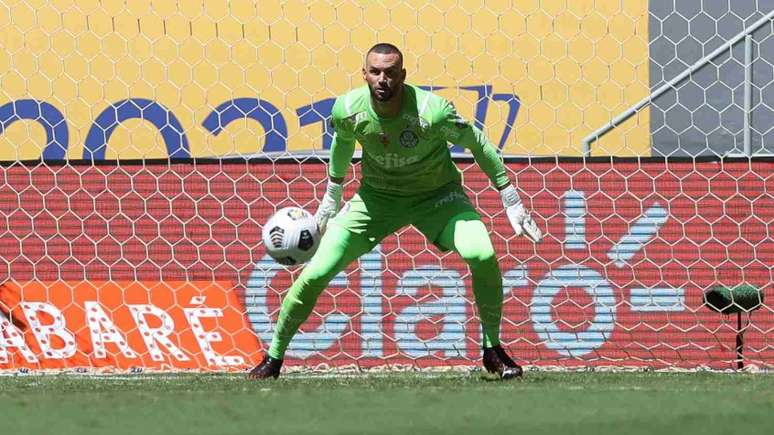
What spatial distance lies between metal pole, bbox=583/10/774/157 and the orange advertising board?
2.36 meters

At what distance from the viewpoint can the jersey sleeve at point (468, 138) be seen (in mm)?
6508

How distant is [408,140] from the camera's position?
21.6 ft

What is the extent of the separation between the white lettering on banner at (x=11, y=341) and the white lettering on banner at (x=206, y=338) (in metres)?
0.92

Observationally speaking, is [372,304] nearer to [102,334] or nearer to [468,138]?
[102,334]

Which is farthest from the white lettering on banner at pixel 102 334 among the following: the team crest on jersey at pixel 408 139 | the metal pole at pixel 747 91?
the metal pole at pixel 747 91

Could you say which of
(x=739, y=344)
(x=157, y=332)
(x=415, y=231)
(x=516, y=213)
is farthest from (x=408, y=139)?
(x=739, y=344)

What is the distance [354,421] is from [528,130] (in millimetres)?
4479

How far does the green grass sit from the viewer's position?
14.2 feet

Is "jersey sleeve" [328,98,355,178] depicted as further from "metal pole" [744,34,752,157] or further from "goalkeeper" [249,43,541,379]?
"metal pole" [744,34,752,157]

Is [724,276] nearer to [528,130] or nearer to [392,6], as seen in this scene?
[528,130]

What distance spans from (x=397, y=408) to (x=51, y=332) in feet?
12.9

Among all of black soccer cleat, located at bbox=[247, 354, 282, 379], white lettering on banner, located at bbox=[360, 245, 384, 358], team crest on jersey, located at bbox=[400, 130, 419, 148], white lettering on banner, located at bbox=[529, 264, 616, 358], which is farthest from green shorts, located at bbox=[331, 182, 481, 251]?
white lettering on banner, located at bbox=[529, 264, 616, 358]

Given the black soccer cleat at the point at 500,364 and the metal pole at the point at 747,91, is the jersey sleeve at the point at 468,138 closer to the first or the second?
the black soccer cleat at the point at 500,364

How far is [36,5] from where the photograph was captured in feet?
29.1
